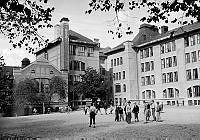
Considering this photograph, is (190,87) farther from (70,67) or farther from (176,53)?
(70,67)

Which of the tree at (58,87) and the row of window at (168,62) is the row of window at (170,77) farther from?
the tree at (58,87)

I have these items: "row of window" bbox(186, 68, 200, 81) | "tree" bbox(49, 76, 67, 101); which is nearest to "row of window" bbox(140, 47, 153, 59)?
"row of window" bbox(186, 68, 200, 81)

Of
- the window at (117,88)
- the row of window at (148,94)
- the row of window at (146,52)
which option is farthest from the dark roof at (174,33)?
the window at (117,88)

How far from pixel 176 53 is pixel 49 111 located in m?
25.3

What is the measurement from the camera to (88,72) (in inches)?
2260

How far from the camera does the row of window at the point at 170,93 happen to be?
175ft

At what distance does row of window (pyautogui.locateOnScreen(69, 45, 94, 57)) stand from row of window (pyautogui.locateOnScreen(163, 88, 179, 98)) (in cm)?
1988

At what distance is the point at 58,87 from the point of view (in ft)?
181

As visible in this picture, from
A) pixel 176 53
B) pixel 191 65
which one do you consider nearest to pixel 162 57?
pixel 176 53

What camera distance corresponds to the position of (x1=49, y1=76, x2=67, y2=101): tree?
54.9 metres

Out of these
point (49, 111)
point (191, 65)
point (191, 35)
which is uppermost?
point (191, 35)

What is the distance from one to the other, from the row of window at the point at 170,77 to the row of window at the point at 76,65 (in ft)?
60.3

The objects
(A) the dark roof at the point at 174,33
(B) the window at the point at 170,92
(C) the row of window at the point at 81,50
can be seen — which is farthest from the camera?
(C) the row of window at the point at 81,50

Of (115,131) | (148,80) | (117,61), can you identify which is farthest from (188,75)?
(115,131)
